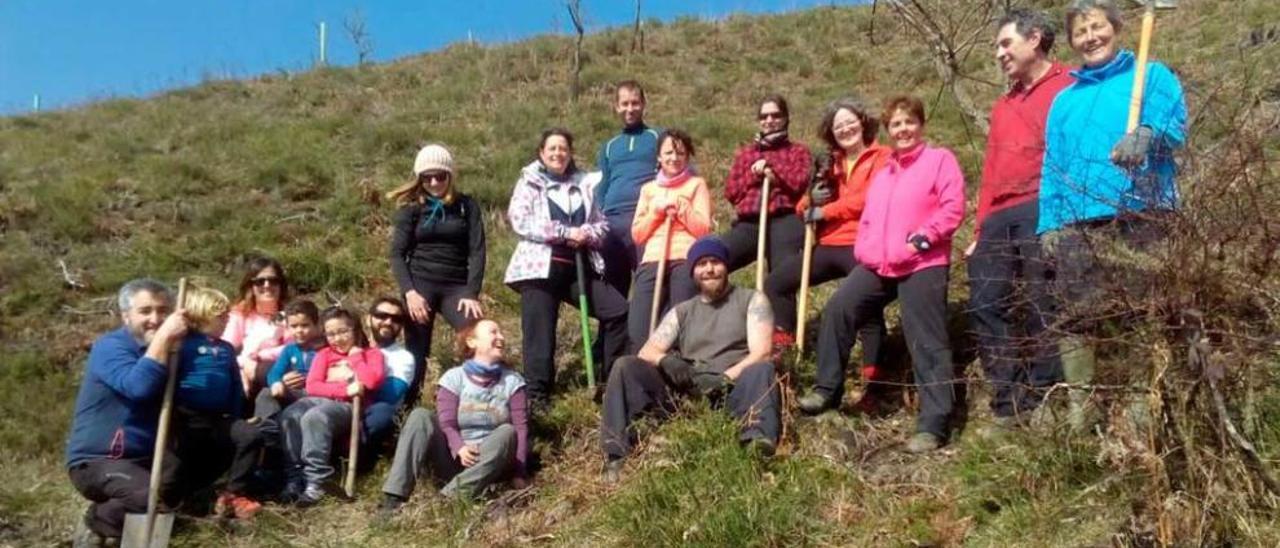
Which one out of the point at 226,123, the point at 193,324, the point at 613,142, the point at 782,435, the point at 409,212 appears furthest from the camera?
the point at 226,123

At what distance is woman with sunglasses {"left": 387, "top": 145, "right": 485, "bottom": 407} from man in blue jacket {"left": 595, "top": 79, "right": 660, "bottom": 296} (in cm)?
88

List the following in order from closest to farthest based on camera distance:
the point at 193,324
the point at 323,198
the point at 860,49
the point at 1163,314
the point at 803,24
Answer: the point at 1163,314 → the point at 193,324 → the point at 323,198 → the point at 860,49 → the point at 803,24

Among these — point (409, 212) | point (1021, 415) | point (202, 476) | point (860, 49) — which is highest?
point (860, 49)

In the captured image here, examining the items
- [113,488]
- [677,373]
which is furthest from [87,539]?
[677,373]

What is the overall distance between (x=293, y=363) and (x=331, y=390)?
38 centimetres

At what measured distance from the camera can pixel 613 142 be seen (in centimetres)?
731

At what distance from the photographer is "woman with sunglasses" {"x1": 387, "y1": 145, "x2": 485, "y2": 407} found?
675 centimetres

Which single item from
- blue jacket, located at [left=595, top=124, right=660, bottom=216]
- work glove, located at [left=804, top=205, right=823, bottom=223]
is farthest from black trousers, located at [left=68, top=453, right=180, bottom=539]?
work glove, located at [left=804, top=205, right=823, bottom=223]

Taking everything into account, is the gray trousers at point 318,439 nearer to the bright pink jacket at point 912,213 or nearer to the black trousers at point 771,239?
the black trousers at point 771,239

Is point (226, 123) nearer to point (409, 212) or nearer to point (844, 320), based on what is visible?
point (409, 212)

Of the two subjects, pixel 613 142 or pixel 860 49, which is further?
pixel 860 49

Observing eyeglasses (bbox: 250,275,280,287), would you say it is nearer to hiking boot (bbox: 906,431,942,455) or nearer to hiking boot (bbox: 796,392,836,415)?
hiking boot (bbox: 796,392,836,415)

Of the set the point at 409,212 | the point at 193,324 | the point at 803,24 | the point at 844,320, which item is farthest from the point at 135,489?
the point at 803,24

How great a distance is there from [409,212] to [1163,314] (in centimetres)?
449
